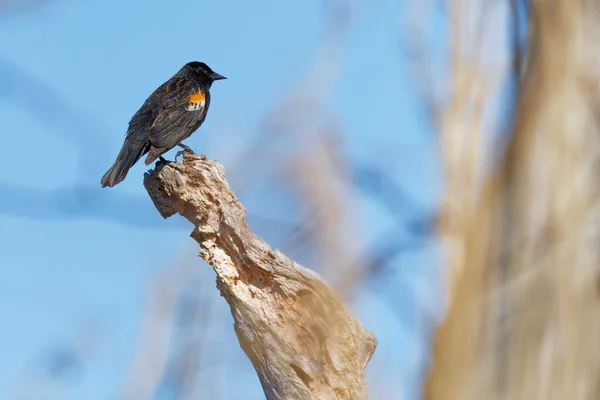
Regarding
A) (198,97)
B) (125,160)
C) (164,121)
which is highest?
(198,97)

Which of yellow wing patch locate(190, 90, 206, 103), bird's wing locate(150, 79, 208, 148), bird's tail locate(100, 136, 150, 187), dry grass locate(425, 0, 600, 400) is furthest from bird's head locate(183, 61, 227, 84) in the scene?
dry grass locate(425, 0, 600, 400)

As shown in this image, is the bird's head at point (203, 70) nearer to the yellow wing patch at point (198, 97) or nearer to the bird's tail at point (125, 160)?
the yellow wing patch at point (198, 97)

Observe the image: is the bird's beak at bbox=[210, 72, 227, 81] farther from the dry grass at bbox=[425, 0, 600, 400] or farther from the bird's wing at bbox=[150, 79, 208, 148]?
the dry grass at bbox=[425, 0, 600, 400]

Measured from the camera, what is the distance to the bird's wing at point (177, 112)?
20.1 feet

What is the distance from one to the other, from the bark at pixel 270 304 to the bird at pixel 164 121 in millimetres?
1559

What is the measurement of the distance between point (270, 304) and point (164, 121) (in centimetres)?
295

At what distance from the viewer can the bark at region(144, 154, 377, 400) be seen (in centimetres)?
357

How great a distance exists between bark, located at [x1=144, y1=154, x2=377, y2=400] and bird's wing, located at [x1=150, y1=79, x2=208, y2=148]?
77.2 inches

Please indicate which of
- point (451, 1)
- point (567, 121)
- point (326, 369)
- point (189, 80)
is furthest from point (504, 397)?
point (189, 80)

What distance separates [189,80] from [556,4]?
6.23m

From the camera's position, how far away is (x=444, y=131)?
48.4 inches

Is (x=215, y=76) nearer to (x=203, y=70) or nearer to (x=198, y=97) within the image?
(x=203, y=70)

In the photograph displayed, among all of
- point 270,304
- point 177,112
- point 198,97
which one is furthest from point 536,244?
point 198,97

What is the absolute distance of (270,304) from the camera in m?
3.80
